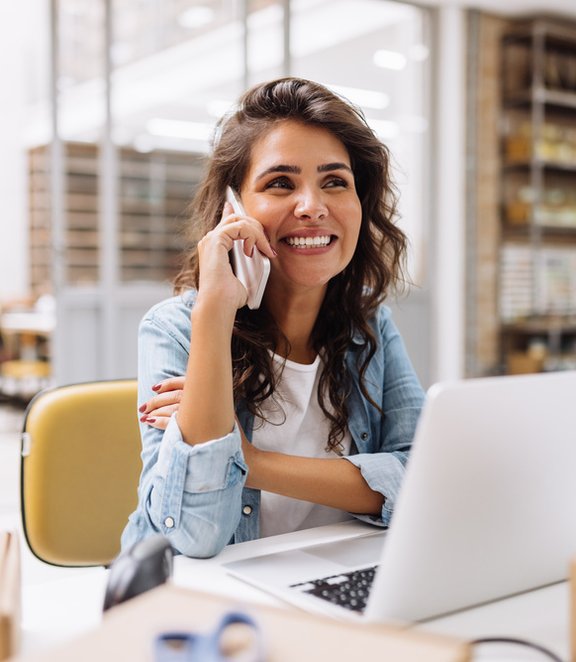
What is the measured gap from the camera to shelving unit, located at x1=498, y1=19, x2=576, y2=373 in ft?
18.3

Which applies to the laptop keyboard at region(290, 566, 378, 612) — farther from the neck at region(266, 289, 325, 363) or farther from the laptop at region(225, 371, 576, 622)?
the neck at region(266, 289, 325, 363)

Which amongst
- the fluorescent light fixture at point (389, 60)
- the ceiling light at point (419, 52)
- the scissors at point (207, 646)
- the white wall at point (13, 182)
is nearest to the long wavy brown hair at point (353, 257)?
the scissors at point (207, 646)

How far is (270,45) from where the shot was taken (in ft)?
16.4

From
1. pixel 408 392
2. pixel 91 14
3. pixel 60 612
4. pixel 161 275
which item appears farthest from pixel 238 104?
pixel 161 275

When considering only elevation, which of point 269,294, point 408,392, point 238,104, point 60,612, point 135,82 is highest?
point 135,82

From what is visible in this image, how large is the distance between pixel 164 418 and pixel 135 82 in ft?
13.0

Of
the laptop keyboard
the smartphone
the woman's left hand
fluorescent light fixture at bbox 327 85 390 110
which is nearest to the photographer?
the laptop keyboard

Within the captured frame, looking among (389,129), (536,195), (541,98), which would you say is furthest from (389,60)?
(536,195)

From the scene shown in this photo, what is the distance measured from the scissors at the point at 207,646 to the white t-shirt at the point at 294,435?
2.49ft

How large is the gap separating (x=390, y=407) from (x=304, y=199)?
0.41 meters

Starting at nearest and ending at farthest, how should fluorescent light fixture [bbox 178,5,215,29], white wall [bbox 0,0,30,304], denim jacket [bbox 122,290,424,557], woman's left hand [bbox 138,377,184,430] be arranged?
denim jacket [bbox 122,290,424,557]
woman's left hand [bbox 138,377,184,430]
fluorescent light fixture [bbox 178,5,215,29]
white wall [bbox 0,0,30,304]

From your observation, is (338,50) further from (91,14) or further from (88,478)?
(88,478)

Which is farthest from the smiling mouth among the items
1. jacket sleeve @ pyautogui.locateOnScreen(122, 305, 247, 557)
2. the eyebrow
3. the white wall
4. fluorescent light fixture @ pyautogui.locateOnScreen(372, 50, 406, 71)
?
the white wall

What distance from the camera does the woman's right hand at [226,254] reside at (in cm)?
122
